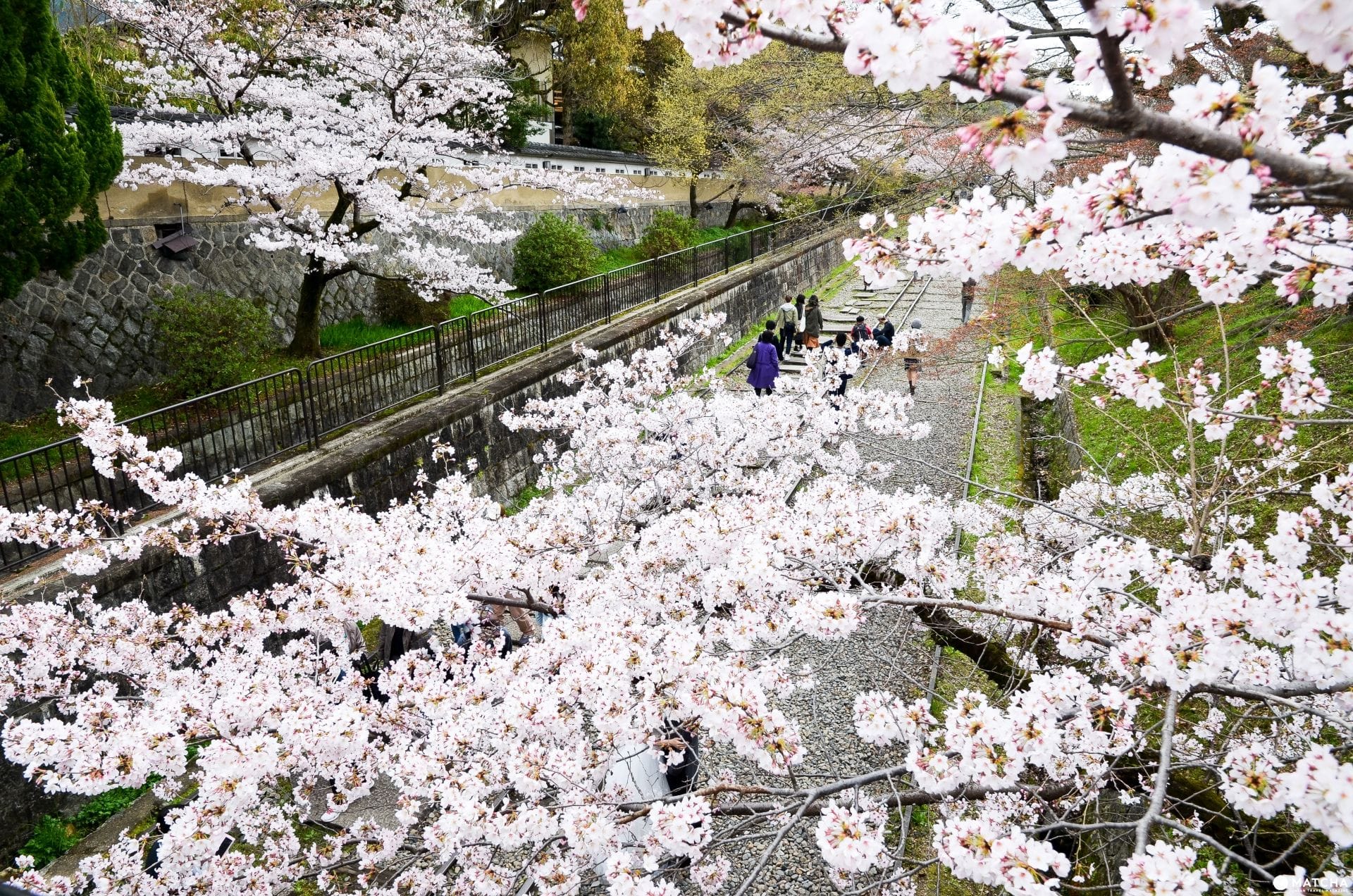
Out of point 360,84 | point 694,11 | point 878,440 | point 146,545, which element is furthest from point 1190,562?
point 360,84

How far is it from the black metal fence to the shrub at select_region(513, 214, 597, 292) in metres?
1.96

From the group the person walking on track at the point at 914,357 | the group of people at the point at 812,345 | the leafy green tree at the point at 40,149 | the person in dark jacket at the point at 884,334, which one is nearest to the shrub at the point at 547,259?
the group of people at the point at 812,345

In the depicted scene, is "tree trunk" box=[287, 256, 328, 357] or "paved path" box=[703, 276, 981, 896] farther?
"tree trunk" box=[287, 256, 328, 357]

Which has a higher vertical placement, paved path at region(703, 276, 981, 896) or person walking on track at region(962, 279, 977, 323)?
person walking on track at region(962, 279, 977, 323)

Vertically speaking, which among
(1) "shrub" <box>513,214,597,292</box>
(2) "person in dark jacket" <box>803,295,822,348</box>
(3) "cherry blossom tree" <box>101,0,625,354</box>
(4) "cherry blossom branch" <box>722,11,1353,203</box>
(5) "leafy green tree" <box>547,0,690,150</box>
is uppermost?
(5) "leafy green tree" <box>547,0,690,150</box>

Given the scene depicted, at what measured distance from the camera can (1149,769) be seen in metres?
4.05

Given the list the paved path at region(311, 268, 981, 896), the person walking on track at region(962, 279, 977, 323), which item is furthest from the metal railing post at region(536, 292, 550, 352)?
the person walking on track at region(962, 279, 977, 323)

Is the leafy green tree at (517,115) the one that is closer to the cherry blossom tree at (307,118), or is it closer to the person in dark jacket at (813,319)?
the cherry blossom tree at (307,118)

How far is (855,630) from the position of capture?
4.00m

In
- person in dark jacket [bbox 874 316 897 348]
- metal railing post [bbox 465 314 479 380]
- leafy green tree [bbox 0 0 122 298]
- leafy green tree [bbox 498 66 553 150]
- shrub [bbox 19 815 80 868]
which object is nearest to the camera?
shrub [bbox 19 815 80 868]

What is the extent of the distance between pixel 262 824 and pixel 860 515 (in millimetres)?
4114

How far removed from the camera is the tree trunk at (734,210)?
101 feet

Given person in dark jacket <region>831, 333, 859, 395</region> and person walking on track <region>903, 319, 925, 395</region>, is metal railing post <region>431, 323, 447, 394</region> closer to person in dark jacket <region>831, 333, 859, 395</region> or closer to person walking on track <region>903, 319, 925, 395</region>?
person in dark jacket <region>831, 333, 859, 395</region>

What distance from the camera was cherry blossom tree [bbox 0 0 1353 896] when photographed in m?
1.87
